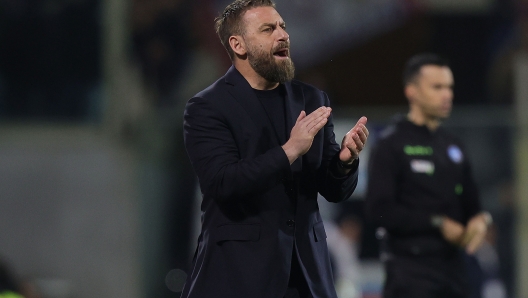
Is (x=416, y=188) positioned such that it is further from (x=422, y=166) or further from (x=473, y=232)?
(x=473, y=232)

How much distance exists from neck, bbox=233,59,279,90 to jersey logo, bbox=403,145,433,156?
6.14 ft

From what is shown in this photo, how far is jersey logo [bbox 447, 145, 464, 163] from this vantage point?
5.23 meters

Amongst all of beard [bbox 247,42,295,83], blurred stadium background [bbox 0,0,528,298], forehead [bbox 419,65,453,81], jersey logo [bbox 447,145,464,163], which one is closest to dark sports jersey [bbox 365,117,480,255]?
jersey logo [bbox 447,145,464,163]

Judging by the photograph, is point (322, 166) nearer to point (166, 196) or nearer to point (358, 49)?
point (166, 196)

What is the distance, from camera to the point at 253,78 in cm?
344

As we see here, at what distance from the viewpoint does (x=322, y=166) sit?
3.42 meters

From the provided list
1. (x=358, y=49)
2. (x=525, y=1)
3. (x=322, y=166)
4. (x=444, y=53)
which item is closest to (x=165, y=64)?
(x=358, y=49)

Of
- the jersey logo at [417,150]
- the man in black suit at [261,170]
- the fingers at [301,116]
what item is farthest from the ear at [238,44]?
the jersey logo at [417,150]

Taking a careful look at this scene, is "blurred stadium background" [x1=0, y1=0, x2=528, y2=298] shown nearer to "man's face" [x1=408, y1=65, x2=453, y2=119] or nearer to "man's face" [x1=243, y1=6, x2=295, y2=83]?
"man's face" [x1=408, y1=65, x2=453, y2=119]

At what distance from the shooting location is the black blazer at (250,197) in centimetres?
315

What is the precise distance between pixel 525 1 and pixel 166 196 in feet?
14.5

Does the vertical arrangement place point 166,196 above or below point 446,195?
below

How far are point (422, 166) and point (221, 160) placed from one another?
2207 millimetres

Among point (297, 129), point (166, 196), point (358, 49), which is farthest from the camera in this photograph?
point (358, 49)
